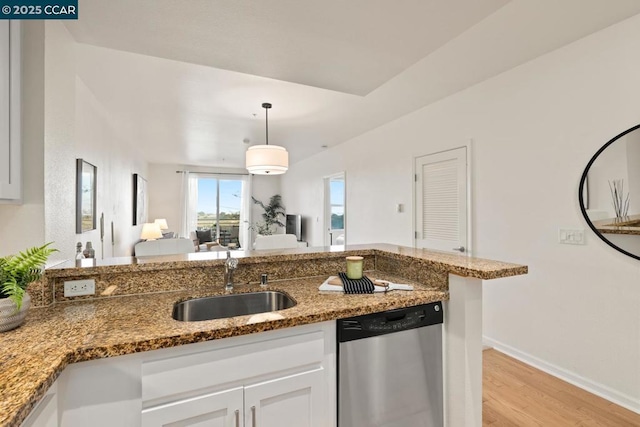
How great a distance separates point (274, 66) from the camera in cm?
227

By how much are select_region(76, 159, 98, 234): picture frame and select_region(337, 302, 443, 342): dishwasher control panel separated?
8.38 feet

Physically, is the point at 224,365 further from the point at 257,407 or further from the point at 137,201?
the point at 137,201

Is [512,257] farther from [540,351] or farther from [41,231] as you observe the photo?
[41,231]

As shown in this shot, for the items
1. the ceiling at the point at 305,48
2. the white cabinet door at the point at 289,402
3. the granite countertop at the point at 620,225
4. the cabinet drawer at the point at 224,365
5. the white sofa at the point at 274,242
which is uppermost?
the ceiling at the point at 305,48

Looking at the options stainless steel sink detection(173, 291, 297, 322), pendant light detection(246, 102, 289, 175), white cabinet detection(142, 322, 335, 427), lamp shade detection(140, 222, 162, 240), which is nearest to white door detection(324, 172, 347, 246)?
pendant light detection(246, 102, 289, 175)

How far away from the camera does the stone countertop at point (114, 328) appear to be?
0.76 meters

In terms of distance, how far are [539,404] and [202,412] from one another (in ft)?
7.17

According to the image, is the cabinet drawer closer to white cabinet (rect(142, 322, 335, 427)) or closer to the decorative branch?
white cabinet (rect(142, 322, 335, 427))

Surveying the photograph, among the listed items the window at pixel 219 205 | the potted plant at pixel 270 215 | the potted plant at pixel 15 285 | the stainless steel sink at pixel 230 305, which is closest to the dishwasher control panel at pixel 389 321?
the stainless steel sink at pixel 230 305

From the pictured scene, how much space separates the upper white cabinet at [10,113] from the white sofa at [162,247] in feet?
3.34

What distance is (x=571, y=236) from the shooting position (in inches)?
90.6

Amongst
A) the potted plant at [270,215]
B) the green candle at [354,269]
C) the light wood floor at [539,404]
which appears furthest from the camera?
the potted plant at [270,215]

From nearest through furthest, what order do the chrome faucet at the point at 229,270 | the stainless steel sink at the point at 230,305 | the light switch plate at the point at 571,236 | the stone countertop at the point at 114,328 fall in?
1. the stone countertop at the point at 114,328
2. the stainless steel sink at the point at 230,305
3. the chrome faucet at the point at 229,270
4. the light switch plate at the point at 571,236

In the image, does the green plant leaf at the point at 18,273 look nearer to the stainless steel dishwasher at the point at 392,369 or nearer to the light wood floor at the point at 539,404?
the stainless steel dishwasher at the point at 392,369
